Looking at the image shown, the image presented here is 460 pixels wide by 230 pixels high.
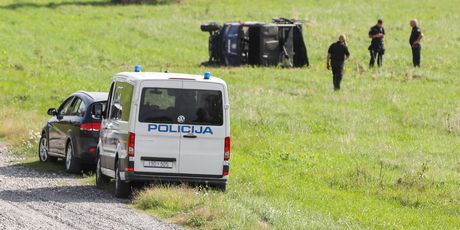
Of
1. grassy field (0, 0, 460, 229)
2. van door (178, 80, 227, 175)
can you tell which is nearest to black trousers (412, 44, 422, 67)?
grassy field (0, 0, 460, 229)

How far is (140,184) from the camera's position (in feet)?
62.7

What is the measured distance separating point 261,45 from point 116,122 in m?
23.5

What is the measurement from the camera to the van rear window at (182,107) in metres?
17.8

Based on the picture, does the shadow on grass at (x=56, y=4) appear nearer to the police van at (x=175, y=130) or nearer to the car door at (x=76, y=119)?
the car door at (x=76, y=119)

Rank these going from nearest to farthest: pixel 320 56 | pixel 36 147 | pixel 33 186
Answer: pixel 33 186, pixel 36 147, pixel 320 56

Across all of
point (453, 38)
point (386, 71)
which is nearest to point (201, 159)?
point (386, 71)

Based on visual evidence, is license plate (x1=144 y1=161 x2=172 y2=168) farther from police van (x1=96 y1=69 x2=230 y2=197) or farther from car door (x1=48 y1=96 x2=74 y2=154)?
car door (x1=48 y1=96 x2=74 y2=154)

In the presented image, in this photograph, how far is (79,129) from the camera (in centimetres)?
2141

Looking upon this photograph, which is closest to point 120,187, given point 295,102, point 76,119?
point 76,119

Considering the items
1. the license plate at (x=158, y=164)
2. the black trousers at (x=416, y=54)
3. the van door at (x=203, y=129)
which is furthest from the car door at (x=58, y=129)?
the black trousers at (x=416, y=54)

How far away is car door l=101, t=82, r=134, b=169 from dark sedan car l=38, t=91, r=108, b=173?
91 cm

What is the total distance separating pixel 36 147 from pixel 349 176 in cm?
772

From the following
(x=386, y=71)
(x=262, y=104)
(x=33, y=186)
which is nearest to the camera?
(x=33, y=186)

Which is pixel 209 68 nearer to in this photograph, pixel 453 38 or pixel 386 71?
pixel 386 71
